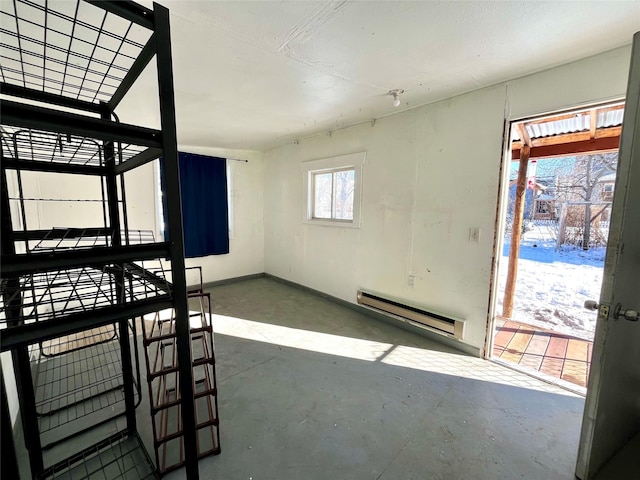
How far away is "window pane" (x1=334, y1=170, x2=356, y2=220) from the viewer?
11.8 ft

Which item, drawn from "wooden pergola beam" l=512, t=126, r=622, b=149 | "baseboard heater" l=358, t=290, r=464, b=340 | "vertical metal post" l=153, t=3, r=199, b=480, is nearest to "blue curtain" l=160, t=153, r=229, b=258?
"baseboard heater" l=358, t=290, r=464, b=340

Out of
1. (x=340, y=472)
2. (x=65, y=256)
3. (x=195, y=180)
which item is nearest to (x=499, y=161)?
(x=340, y=472)

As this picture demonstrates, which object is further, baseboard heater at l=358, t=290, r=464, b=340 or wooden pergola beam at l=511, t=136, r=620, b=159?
wooden pergola beam at l=511, t=136, r=620, b=159

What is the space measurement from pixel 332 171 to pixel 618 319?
304 cm

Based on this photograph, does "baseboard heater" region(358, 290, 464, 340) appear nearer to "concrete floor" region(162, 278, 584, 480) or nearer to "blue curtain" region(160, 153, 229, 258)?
"concrete floor" region(162, 278, 584, 480)

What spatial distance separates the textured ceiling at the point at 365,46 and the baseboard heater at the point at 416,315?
2.00m

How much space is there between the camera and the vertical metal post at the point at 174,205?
0.79 meters

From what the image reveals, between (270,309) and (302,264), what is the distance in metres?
0.96

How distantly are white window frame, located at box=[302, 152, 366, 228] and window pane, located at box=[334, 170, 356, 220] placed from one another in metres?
0.07

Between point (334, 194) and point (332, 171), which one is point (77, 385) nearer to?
point (334, 194)

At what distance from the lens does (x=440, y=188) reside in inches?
102

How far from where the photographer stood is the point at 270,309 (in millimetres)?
3576

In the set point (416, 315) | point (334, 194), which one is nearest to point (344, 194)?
point (334, 194)

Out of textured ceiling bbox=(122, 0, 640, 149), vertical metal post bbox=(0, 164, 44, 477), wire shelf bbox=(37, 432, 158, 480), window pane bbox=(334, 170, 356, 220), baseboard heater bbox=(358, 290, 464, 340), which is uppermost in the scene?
textured ceiling bbox=(122, 0, 640, 149)
